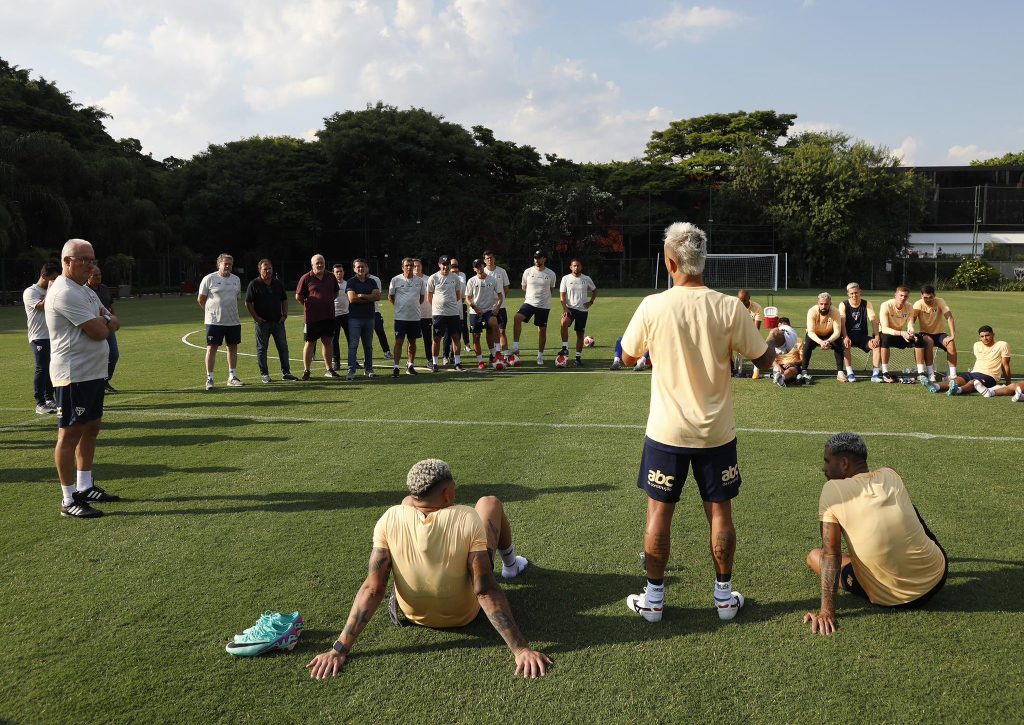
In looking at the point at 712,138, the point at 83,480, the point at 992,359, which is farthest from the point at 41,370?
the point at 712,138

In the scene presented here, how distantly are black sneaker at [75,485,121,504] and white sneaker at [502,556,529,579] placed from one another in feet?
11.5

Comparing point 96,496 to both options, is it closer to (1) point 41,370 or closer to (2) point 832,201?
(1) point 41,370

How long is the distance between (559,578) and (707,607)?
881 millimetres

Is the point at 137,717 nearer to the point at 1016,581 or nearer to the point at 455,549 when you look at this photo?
the point at 455,549

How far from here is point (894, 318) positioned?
12.1 metres

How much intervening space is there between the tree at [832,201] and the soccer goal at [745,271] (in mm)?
2635

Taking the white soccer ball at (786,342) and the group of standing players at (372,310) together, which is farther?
the white soccer ball at (786,342)

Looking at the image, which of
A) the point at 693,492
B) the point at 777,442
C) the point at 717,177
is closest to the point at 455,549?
the point at 693,492

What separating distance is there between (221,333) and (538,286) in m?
5.66

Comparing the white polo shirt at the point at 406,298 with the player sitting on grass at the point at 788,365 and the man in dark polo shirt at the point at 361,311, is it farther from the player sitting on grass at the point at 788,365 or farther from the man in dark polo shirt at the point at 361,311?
the player sitting on grass at the point at 788,365

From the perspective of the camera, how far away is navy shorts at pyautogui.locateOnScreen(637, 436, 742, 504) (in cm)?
380

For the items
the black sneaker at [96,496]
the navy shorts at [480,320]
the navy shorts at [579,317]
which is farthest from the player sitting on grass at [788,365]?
the black sneaker at [96,496]

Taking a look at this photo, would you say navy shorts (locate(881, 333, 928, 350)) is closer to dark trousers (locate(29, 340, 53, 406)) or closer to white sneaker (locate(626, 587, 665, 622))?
white sneaker (locate(626, 587, 665, 622))

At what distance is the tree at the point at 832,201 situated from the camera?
149 feet
